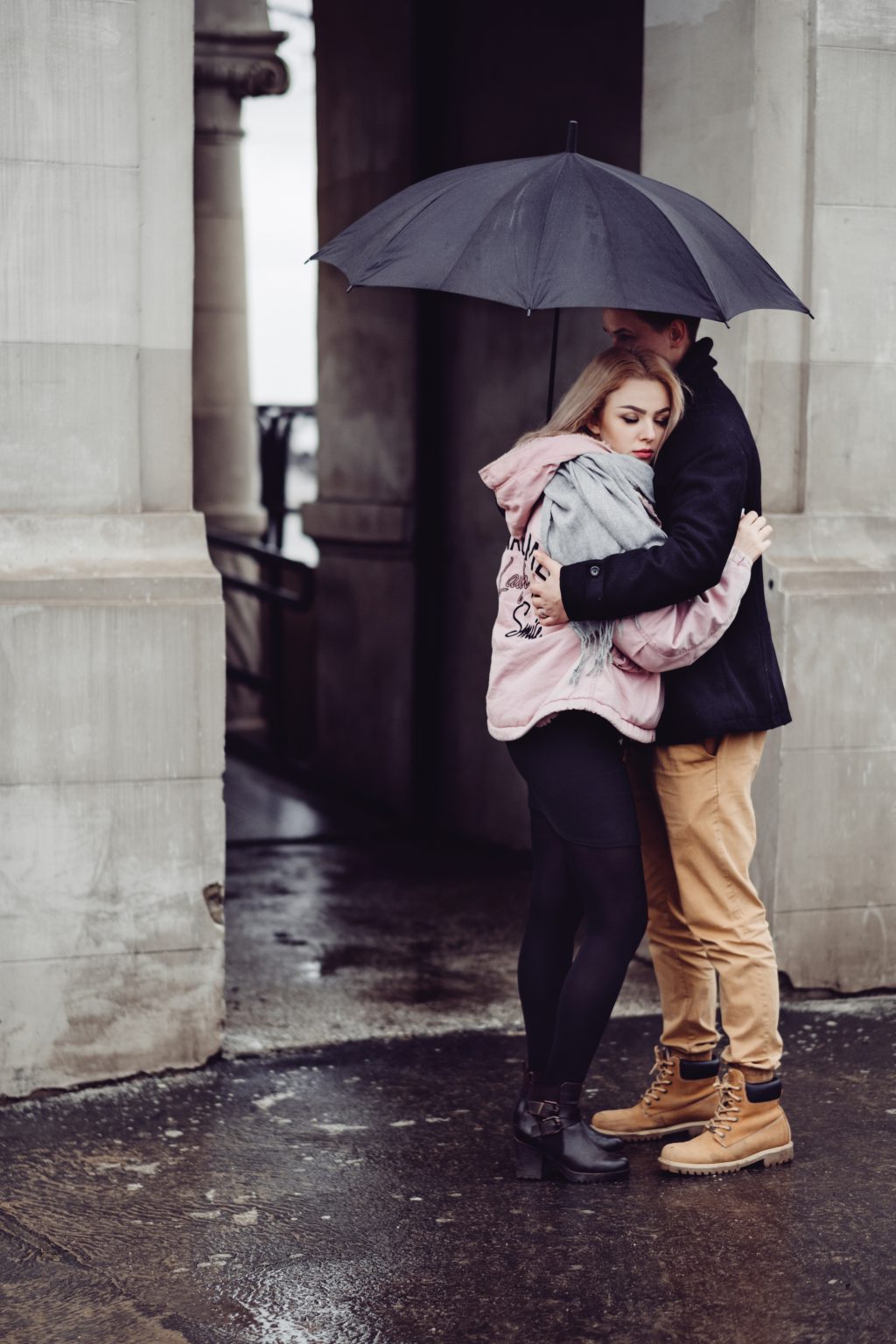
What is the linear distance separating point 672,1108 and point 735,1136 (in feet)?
0.84

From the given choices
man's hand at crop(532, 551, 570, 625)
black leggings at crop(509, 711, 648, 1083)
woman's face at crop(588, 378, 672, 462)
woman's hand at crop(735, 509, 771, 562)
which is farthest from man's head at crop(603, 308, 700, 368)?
black leggings at crop(509, 711, 648, 1083)

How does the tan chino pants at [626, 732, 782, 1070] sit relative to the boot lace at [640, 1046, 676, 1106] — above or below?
above

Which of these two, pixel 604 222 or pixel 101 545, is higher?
pixel 604 222

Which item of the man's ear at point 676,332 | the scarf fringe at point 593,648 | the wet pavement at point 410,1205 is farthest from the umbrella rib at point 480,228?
the wet pavement at point 410,1205

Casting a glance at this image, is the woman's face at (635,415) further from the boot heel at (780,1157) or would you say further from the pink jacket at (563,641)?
the boot heel at (780,1157)

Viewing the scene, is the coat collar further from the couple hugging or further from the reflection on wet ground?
the reflection on wet ground

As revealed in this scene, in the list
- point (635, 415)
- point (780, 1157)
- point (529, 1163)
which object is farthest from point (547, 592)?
point (780, 1157)

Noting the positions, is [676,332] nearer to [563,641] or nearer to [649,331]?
[649,331]

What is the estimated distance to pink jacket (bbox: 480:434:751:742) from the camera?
3857 mm

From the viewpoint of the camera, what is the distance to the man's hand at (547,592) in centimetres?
382

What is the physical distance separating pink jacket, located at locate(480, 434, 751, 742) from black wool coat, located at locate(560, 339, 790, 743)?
0.08 meters

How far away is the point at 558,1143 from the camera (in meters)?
4.09

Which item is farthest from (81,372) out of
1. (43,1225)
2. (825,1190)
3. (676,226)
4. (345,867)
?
(345,867)

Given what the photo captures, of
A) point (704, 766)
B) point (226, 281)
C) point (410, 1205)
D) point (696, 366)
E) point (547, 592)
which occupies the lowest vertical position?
point (410, 1205)
